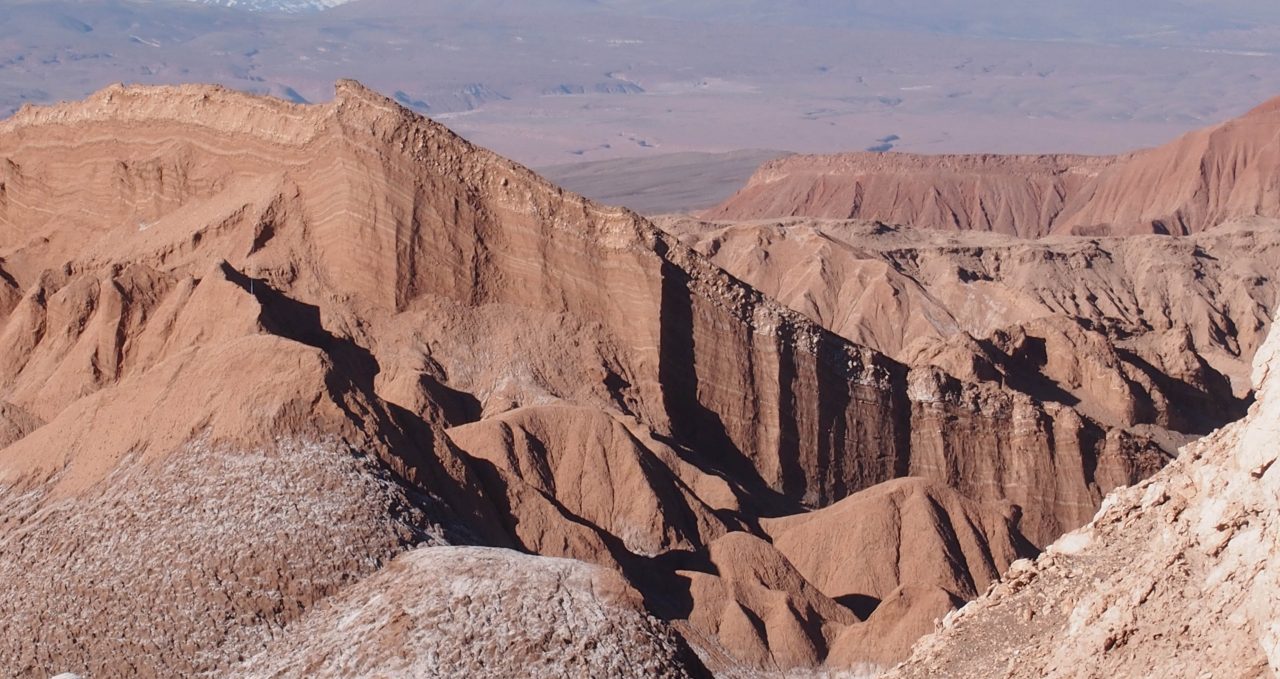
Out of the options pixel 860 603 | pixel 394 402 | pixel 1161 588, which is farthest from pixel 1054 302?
pixel 1161 588

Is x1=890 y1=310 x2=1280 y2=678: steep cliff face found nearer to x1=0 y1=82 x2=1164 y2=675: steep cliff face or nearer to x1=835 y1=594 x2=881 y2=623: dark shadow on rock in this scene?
x1=0 y1=82 x2=1164 y2=675: steep cliff face

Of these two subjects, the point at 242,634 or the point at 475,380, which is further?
the point at 475,380

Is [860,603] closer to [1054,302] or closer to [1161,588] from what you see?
[1161,588]

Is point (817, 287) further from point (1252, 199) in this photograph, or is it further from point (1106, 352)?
point (1252, 199)

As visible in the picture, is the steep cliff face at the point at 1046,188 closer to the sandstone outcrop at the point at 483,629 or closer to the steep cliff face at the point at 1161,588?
the sandstone outcrop at the point at 483,629

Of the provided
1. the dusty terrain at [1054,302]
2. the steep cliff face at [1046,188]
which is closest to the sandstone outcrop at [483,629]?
the dusty terrain at [1054,302]

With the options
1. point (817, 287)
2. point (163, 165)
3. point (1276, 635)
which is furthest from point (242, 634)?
point (817, 287)
